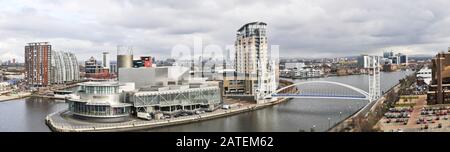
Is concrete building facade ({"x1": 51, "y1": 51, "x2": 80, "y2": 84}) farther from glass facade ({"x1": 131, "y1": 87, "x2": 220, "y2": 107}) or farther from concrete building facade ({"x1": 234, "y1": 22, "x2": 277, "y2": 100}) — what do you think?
glass facade ({"x1": 131, "y1": 87, "x2": 220, "y2": 107})

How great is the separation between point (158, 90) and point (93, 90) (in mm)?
1044

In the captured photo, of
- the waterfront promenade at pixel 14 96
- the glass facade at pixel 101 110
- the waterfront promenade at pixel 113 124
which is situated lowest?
the waterfront promenade at pixel 113 124

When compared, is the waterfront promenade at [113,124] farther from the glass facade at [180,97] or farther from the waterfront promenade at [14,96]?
the waterfront promenade at [14,96]

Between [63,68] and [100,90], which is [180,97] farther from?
[63,68]

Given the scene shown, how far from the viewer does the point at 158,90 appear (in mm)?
6609

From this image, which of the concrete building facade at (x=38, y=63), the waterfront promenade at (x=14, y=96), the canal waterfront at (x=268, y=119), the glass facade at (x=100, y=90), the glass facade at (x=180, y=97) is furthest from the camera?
the concrete building facade at (x=38, y=63)

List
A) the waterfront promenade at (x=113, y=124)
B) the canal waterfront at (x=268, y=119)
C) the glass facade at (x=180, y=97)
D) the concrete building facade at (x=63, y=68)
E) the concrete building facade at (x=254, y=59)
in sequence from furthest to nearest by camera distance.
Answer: the concrete building facade at (x=63, y=68) → the concrete building facade at (x=254, y=59) → the glass facade at (x=180, y=97) → the canal waterfront at (x=268, y=119) → the waterfront promenade at (x=113, y=124)

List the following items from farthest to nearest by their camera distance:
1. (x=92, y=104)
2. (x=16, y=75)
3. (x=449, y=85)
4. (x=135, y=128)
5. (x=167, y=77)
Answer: (x=16, y=75), (x=167, y=77), (x=449, y=85), (x=92, y=104), (x=135, y=128)

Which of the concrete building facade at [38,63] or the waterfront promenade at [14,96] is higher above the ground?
the concrete building facade at [38,63]

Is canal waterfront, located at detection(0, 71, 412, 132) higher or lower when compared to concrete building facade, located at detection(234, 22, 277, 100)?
lower

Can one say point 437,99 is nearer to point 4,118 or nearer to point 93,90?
point 93,90

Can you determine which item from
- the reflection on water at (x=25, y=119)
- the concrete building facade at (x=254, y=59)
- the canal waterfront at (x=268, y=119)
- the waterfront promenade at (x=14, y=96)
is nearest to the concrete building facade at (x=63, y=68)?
the waterfront promenade at (x=14, y=96)

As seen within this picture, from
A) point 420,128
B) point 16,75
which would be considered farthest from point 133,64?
point 420,128

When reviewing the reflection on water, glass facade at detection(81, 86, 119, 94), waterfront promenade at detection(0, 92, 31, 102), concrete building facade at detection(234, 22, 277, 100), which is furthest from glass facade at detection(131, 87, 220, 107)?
waterfront promenade at detection(0, 92, 31, 102)
